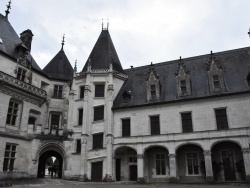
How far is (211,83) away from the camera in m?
24.3

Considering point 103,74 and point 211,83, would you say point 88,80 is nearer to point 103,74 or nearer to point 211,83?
point 103,74

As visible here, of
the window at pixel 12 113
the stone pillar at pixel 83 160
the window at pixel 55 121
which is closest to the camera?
the window at pixel 12 113

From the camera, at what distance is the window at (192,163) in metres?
22.9

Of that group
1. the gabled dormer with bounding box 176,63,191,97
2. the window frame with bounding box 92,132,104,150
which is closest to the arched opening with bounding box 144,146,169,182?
the window frame with bounding box 92,132,104,150

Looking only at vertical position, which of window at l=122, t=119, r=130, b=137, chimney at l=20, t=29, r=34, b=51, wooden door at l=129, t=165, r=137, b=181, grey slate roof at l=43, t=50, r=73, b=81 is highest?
chimney at l=20, t=29, r=34, b=51

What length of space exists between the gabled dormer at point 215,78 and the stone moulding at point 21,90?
16840 millimetres

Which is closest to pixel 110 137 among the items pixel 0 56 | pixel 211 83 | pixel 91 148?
pixel 91 148

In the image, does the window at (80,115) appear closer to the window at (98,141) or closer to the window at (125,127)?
the window at (98,141)

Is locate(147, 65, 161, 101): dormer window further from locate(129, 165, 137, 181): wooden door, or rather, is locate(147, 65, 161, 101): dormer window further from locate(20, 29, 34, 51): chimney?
locate(20, 29, 34, 51): chimney

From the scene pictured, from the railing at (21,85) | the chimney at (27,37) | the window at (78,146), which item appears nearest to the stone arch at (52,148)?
the window at (78,146)

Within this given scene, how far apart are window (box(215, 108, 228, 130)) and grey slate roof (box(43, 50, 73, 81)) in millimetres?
17091

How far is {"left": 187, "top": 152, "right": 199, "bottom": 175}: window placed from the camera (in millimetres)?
22875

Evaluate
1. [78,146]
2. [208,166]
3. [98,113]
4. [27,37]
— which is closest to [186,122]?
[208,166]

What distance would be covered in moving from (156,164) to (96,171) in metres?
5.82
